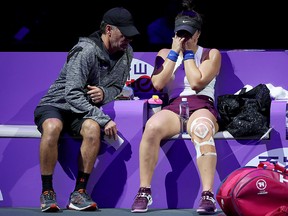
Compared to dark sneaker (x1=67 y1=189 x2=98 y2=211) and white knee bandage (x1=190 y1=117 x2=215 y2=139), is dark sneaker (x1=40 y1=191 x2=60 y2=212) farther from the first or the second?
white knee bandage (x1=190 y1=117 x2=215 y2=139)

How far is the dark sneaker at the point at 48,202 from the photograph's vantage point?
6.88 m

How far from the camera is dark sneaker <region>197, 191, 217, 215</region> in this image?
22.0ft

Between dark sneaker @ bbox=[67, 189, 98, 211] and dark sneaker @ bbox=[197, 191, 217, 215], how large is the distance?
78 cm

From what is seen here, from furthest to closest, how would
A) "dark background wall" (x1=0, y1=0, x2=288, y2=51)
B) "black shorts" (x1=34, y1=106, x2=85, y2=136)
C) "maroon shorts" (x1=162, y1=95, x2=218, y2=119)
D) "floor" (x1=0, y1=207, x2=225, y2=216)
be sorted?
"dark background wall" (x1=0, y1=0, x2=288, y2=51), "maroon shorts" (x1=162, y1=95, x2=218, y2=119), "black shorts" (x1=34, y1=106, x2=85, y2=136), "floor" (x1=0, y1=207, x2=225, y2=216)

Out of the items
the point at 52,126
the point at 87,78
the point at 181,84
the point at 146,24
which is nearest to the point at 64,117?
the point at 52,126

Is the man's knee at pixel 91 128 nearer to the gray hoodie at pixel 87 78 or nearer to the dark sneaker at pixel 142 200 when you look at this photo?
the gray hoodie at pixel 87 78

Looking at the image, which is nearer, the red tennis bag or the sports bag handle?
the red tennis bag

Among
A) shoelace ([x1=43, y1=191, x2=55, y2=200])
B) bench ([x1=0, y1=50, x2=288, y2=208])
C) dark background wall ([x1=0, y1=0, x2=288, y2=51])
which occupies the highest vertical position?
dark background wall ([x1=0, y1=0, x2=288, y2=51])

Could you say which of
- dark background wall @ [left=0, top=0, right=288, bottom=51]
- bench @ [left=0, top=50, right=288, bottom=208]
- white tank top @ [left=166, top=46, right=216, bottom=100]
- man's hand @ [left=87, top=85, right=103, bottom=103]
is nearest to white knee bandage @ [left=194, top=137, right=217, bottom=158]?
bench @ [left=0, top=50, right=288, bottom=208]

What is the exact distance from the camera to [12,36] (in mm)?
8867

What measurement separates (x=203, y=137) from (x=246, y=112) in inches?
18.6

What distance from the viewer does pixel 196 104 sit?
7.22 m

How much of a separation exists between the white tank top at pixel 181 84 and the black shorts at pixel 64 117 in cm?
76

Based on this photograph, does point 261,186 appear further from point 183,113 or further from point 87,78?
point 87,78
